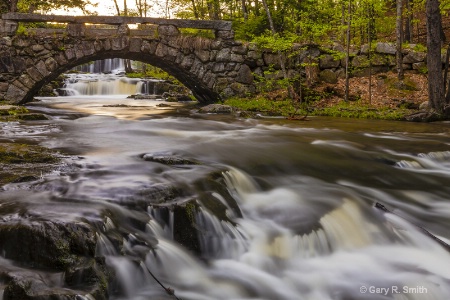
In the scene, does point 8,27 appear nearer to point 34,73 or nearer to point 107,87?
point 34,73

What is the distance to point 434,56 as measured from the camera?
10734 millimetres

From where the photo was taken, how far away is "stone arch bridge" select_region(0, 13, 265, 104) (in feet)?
45.0

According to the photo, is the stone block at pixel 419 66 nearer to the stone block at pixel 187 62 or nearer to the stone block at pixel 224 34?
the stone block at pixel 224 34

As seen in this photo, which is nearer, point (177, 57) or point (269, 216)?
point (269, 216)

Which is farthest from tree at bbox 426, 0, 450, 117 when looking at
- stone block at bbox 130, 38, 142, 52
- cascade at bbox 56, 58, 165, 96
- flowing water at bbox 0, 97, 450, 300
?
cascade at bbox 56, 58, 165, 96

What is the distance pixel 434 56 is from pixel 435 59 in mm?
82

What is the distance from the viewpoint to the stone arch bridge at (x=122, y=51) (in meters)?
13.7

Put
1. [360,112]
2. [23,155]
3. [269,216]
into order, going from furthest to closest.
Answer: [360,112] → [23,155] → [269,216]

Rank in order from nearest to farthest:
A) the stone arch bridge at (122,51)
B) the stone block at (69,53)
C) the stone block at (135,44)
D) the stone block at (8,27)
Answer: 1. the stone block at (8,27)
2. the stone arch bridge at (122,51)
3. the stone block at (69,53)
4. the stone block at (135,44)

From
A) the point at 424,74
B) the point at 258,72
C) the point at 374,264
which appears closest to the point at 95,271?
the point at 374,264

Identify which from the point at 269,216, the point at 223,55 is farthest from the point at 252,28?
the point at 269,216

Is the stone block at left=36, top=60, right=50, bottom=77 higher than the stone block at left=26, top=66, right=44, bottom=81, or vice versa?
the stone block at left=36, top=60, right=50, bottom=77

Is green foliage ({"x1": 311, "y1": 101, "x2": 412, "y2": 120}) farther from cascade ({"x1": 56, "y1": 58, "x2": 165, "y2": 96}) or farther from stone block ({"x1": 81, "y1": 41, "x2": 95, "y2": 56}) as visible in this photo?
cascade ({"x1": 56, "y1": 58, "x2": 165, "y2": 96})

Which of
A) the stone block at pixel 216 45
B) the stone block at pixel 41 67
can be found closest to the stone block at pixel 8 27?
the stone block at pixel 41 67
